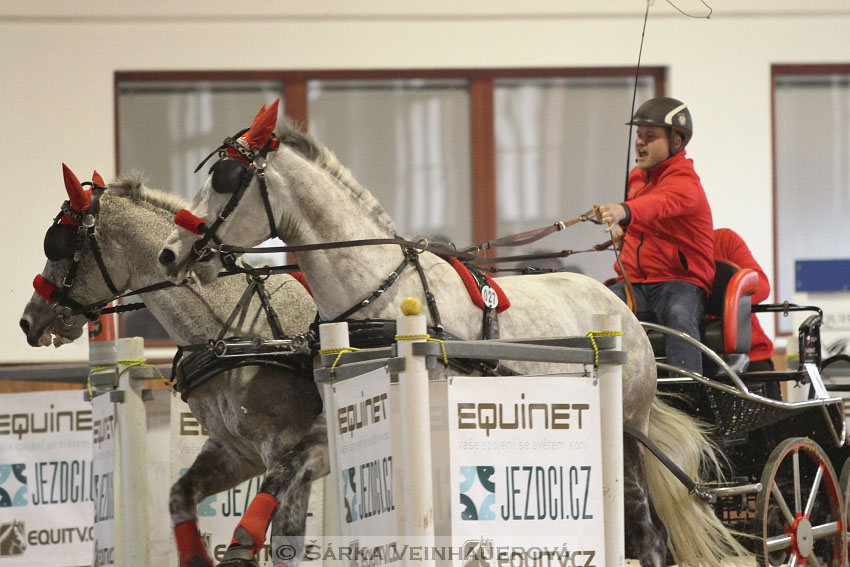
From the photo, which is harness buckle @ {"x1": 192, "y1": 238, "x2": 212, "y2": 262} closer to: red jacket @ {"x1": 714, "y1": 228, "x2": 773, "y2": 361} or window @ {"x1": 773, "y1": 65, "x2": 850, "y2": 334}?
red jacket @ {"x1": 714, "y1": 228, "x2": 773, "y2": 361}

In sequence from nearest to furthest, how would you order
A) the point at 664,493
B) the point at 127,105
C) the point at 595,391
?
the point at 595,391, the point at 664,493, the point at 127,105

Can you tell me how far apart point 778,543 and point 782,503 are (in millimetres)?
168

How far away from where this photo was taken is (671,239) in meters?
4.68

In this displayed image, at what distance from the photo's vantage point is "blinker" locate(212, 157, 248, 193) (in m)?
3.51

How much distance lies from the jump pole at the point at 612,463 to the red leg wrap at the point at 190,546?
133 cm

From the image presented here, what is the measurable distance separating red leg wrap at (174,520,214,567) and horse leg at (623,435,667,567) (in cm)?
152

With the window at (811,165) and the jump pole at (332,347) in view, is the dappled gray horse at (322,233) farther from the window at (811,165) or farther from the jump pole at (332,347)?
the window at (811,165)

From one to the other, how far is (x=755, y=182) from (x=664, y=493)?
4.21 meters

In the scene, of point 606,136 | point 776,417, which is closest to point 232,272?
point 776,417

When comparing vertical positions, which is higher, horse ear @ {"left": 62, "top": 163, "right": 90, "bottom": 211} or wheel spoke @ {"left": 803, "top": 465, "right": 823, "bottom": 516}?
horse ear @ {"left": 62, "top": 163, "right": 90, "bottom": 211}

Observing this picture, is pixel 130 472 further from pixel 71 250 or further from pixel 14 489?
pixel 14 489

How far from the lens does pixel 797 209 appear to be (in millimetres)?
8305

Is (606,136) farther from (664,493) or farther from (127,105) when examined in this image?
(664,493)

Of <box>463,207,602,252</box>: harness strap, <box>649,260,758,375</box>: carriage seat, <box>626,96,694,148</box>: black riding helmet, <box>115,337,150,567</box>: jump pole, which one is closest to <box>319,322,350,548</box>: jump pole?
<box>463,207,602,252</box>: harness strap
